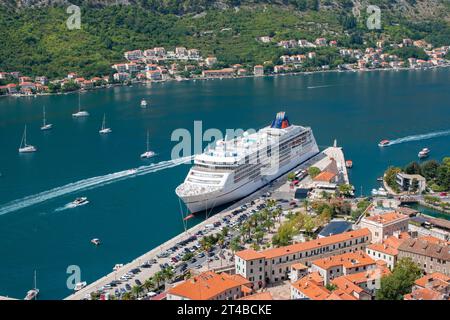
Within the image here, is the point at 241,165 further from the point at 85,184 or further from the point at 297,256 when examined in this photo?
the point at 297,256

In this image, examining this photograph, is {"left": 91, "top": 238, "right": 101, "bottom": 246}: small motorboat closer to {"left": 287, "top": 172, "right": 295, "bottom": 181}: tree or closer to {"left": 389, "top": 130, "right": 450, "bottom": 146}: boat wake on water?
{"left": 287, "top": 172, "right": 295, "bottom": 181}: tree

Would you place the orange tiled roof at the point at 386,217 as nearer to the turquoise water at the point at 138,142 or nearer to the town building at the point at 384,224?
the town building at the point at 384,224

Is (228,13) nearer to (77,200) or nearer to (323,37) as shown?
(323,37)

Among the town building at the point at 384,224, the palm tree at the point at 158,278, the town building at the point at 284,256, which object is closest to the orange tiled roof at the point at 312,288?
the town building at the point at 284,256

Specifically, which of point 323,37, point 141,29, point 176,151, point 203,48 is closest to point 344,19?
point 323,37

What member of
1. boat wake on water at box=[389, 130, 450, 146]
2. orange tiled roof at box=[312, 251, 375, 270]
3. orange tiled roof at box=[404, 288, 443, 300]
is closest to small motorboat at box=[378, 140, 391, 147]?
boat wake on water at box=[389, 130, 450, 146]

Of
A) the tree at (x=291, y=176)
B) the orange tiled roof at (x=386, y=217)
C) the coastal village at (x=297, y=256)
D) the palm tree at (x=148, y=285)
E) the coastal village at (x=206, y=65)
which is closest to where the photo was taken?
the coastal village at (x=297, y=256)
